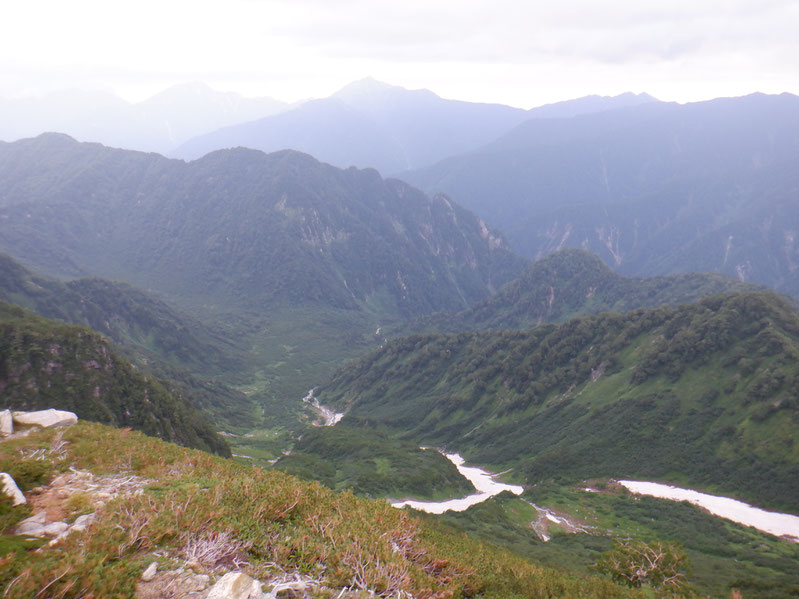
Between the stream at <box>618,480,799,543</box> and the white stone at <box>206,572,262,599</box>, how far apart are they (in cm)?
9101

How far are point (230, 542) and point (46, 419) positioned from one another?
72.2 feet

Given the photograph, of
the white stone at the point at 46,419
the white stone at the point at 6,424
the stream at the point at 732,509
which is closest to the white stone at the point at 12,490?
the white stone at the point at 6,424

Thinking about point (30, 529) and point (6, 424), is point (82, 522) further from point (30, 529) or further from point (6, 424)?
point (6, 424)

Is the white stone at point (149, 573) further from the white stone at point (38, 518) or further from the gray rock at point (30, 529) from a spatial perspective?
the white stone at point (38, 518)

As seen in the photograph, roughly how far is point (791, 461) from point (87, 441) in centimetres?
10686

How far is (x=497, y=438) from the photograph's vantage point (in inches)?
5408

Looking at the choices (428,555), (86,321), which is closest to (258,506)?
(428,555)

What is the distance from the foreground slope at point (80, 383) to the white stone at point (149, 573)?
6608 centimetres

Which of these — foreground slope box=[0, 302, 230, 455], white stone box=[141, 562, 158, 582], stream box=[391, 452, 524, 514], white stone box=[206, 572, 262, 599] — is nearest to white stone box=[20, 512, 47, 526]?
white stone box=[141, 562, 158, 582]

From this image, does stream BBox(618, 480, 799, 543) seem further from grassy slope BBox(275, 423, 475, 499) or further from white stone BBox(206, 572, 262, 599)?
white stone BBox(206, 572, 262, 599)

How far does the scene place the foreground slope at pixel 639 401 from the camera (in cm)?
9512

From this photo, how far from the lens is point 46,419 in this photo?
29.6m

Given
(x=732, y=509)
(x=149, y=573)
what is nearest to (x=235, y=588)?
(x=149, y=573)

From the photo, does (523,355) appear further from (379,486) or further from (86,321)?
(86,321)
